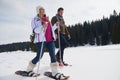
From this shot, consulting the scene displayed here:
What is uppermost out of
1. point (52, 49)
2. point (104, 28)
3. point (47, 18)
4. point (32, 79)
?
point (104, 28)

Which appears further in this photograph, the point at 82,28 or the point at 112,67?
the point at 82,28

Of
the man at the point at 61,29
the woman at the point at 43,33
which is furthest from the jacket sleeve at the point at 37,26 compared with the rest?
the man at the point at 61,29

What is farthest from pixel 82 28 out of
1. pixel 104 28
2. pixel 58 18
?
pixel 58 18

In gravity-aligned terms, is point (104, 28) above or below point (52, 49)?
above

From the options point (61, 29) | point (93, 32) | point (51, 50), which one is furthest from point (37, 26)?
point (93, 32)

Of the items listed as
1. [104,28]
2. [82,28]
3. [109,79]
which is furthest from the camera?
[82,28]

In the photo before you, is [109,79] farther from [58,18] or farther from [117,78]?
[58,18]

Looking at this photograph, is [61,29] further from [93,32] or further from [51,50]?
[93,32]

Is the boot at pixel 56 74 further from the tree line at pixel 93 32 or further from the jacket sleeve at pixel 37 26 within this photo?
the tree line at pixel 93 32

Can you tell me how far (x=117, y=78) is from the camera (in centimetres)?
516

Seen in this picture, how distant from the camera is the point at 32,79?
216 inches

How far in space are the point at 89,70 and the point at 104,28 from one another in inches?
3481

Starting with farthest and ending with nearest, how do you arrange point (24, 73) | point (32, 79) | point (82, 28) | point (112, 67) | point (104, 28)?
point (82, 28), point (104, 28), point (112, 67), point (24, 73), point (32, 79)

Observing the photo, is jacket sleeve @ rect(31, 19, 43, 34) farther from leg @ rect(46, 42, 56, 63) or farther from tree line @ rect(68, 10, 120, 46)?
tree line @ rect(68, 10, 120, 46)
